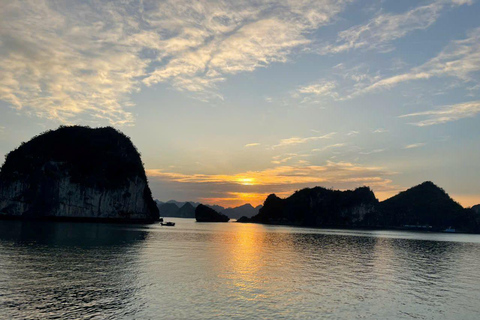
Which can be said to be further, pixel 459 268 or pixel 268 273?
pixel 459 268

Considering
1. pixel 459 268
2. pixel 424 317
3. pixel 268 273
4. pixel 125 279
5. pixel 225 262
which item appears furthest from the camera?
pixel 459 268

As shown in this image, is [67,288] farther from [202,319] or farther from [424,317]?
[424,317]

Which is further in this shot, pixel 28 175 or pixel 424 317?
pixel 28 175

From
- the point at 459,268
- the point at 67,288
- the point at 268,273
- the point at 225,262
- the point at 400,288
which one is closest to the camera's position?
the point at 67,288

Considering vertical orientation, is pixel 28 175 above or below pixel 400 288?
above

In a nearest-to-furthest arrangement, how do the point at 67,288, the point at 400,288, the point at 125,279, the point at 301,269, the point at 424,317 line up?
the point at 424,317 → the point at 67,288 → the point at 125,279 → the point at 400,288 → the point at 301,269

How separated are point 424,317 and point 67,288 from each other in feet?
104

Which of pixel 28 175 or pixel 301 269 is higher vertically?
pixel 28 175

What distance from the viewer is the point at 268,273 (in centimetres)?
4597

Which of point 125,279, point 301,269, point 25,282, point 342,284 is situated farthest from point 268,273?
point 25,282

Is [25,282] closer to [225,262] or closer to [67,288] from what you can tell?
[67,288]

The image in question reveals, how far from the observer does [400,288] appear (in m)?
39.2

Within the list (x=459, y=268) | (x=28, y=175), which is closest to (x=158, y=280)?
(x=459, y=268)

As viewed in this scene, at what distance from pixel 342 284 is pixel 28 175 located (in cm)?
21155
